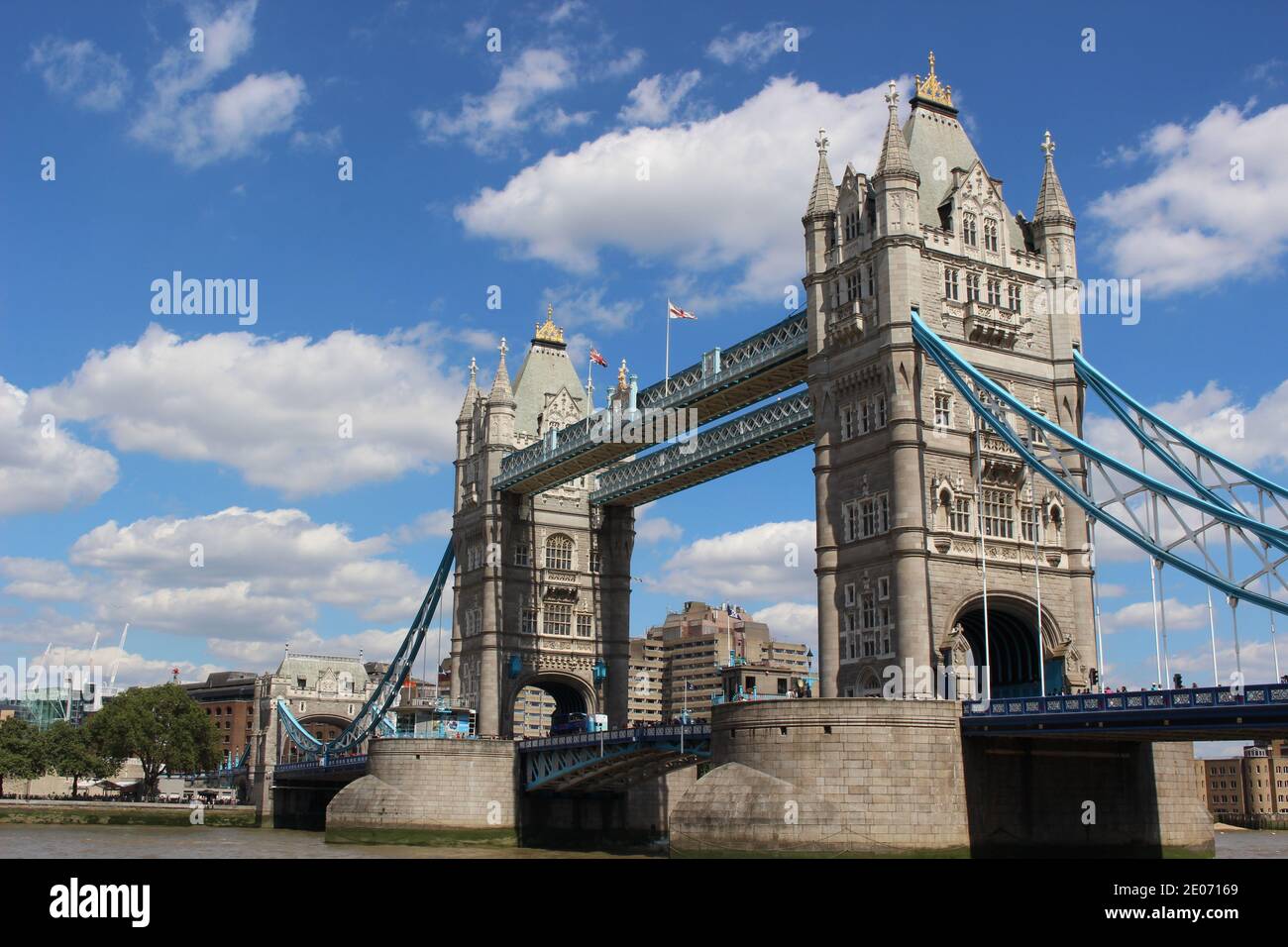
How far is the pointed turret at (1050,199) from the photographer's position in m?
62.4

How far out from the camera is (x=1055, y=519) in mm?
59562

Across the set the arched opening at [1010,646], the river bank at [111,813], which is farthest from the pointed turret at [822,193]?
the river bank at [111,813]

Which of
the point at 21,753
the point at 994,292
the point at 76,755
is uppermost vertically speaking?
the point at 994,292

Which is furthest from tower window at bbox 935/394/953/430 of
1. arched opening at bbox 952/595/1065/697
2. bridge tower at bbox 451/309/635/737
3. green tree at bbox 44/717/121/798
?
green tree at bbox 44/717/121/798

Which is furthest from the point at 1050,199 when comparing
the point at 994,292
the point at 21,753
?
the point at 21,753

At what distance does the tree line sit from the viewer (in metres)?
A: 124

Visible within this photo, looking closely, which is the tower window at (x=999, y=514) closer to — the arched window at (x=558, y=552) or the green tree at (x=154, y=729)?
the arched window at (x=558, y=552)

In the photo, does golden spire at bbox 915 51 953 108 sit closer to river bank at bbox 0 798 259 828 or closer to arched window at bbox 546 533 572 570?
arched window at bbox 546 533 572 570

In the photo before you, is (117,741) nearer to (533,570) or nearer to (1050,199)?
(533,570)

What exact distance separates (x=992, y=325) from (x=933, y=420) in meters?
5.24

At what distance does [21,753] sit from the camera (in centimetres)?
12400

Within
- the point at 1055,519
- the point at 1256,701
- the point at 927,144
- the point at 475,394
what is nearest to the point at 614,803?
the point at 475,394

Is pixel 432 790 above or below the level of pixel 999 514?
below

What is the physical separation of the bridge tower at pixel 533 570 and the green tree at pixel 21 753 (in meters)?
52.7
